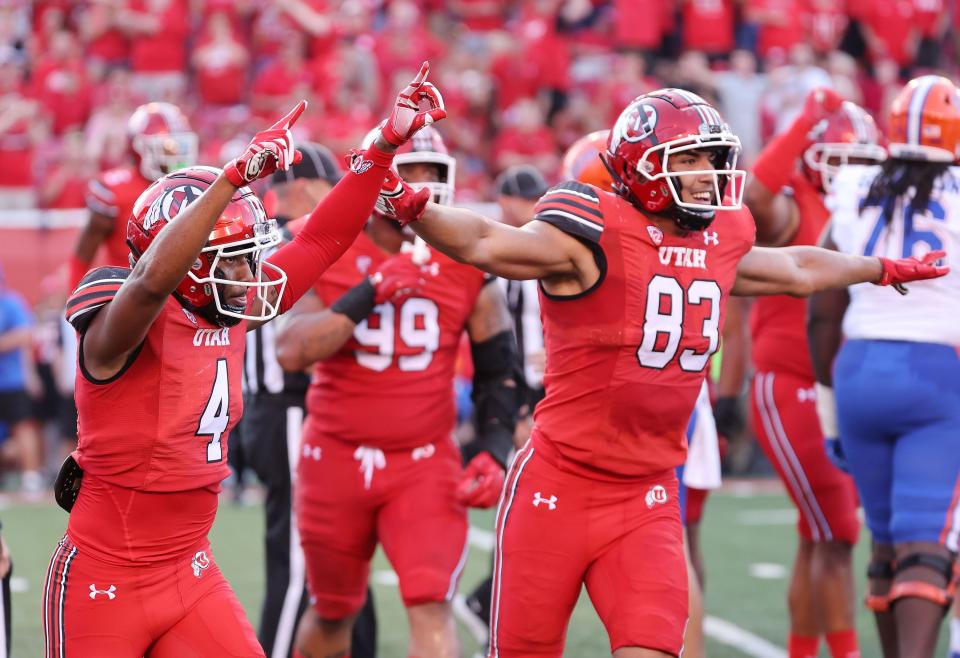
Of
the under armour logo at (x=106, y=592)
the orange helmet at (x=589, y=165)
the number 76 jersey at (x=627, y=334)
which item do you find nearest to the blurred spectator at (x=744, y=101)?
the orange helmet at (x=589, y=165)

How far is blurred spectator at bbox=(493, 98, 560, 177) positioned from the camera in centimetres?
1317

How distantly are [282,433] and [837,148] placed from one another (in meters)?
2.47

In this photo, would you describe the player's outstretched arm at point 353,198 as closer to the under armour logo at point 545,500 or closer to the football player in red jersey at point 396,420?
the football player in red jersey at point 396,420

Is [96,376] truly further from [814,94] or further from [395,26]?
[395,26]

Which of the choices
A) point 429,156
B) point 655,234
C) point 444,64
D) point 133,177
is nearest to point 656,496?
point 655,234

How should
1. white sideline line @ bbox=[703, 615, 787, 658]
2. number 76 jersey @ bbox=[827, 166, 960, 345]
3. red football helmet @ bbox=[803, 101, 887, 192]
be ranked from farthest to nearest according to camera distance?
1. white sideline line @ bbox=[703, 615, 787, 658]
2. red football helmet @ bbox=[803, 101, 887, 192]
3. number 76 jersey @ bbox=[827, 166, 960, 345]

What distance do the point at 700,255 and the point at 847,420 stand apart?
1165 millimetres

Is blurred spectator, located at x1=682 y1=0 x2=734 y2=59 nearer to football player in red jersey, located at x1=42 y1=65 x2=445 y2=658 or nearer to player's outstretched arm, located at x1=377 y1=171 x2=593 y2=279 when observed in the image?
player's outstretched arm, located at x1=377 y1=171 x2=593 y2=279

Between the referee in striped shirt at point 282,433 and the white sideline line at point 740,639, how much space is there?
63.3 inches

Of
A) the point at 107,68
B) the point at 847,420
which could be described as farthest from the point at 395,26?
the point at 847,420

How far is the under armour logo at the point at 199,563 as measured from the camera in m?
3.61

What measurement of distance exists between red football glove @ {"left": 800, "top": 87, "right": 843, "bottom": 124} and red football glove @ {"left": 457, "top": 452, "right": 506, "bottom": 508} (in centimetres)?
194

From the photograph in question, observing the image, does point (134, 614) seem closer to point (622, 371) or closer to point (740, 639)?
point (622, 371)

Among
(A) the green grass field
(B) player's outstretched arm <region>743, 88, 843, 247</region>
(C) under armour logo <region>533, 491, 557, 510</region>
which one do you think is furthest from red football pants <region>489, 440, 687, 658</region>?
(A) the green grass field
